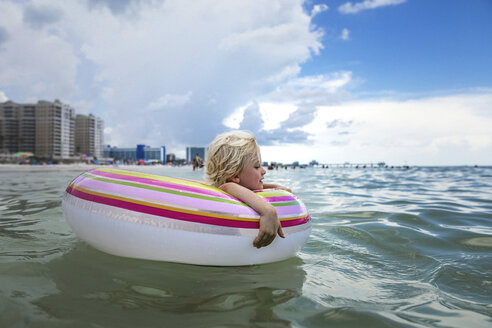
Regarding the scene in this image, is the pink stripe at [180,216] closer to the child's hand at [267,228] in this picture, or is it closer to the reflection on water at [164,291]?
the child's hand at [267,228]

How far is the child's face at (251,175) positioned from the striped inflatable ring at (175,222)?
235 millimetres

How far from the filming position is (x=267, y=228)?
2.86m

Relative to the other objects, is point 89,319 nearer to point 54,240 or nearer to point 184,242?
point 184,242

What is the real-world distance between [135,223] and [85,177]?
1.07 meters

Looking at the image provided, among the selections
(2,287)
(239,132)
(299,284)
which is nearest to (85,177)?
(2,287)

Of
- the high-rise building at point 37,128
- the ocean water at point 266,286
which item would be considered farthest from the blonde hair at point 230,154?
the high-rise building at point 37,128

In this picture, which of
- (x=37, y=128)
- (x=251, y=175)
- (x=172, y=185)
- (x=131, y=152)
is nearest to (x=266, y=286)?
(x=251, y=175)

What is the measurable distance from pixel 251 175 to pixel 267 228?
675 millimetres

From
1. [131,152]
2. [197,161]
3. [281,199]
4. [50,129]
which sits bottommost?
[281,199]

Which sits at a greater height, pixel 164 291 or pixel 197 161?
pixel 197 161

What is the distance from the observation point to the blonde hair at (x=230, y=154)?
10.6 feet

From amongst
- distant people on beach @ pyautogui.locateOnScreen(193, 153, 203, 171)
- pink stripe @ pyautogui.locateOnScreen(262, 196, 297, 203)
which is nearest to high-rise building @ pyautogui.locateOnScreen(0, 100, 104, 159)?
distant people on beach @ pyautogui.locateOnScreen(193, 153, 203, 171)

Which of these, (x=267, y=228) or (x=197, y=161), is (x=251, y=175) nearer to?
(x=267, y=228)

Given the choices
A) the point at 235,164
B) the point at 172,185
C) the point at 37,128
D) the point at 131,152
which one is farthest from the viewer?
the point at 131,152
